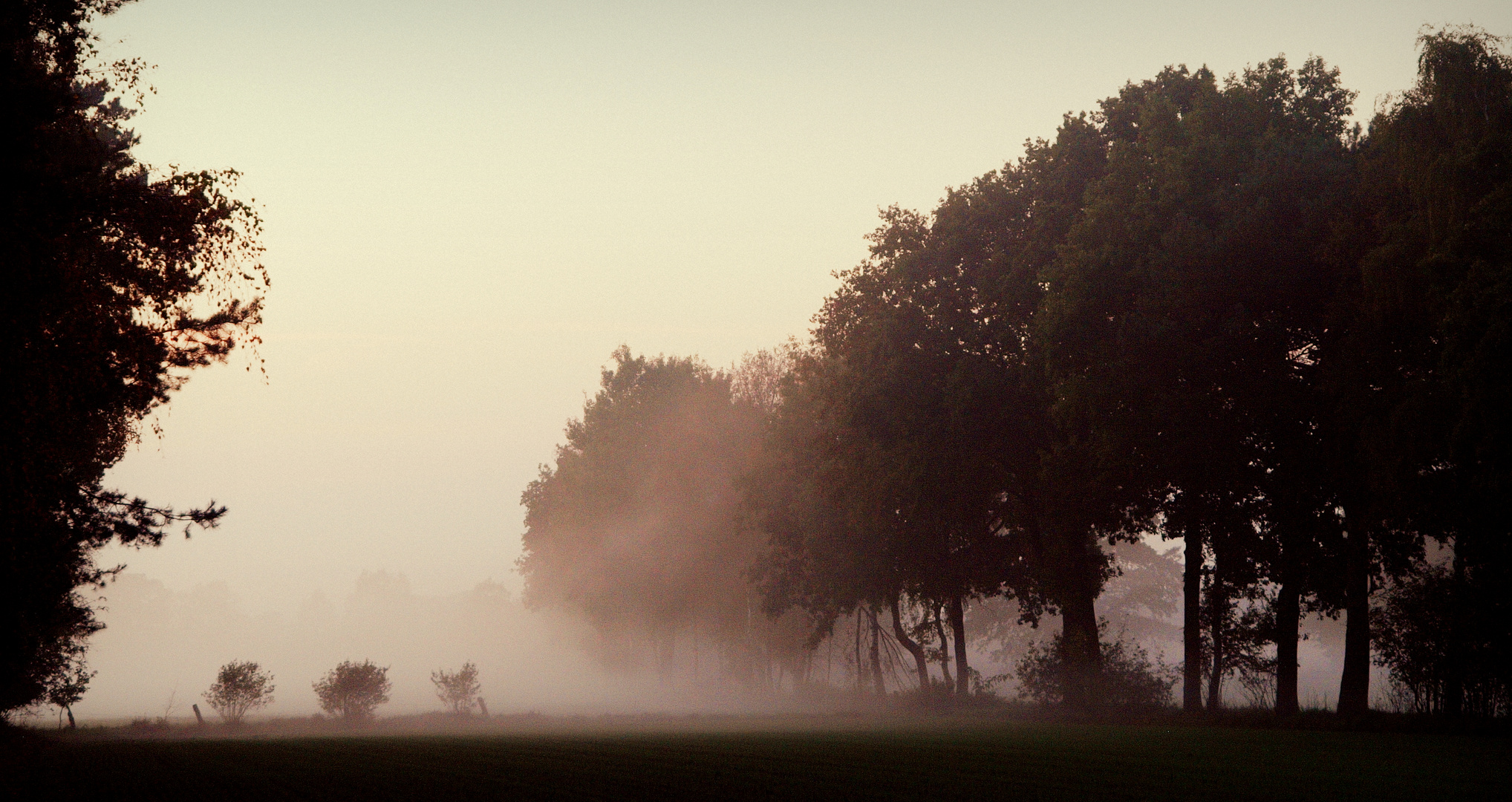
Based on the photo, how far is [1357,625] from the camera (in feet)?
79.0

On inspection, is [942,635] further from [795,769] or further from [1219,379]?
[795,769]

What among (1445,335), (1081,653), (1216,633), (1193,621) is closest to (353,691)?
(1081,653)

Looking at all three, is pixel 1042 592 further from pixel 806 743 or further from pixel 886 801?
pixel 886 801

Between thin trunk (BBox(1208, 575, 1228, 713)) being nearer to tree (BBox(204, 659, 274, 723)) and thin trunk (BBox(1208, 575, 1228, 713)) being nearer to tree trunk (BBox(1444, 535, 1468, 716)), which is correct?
tree trunk (BBox(1444, 535, 1468, 716))

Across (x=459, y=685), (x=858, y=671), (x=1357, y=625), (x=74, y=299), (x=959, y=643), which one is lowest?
(x=459, y=685)

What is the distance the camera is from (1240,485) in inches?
982

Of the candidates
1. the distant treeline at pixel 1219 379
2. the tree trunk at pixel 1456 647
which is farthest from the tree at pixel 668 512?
the tree trunk at pixel 1456 647

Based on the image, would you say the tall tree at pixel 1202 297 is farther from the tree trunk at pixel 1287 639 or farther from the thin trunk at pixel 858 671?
the thin trunk at pixel 858 671

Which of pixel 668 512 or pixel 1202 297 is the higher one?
pixel 1202 297

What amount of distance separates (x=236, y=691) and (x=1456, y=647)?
137ft

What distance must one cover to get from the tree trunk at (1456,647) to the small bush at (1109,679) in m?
9.35

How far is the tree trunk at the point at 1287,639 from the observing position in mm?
25281

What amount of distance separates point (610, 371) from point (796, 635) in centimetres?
2162

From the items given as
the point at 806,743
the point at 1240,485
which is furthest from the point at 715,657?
the point at 806,743
